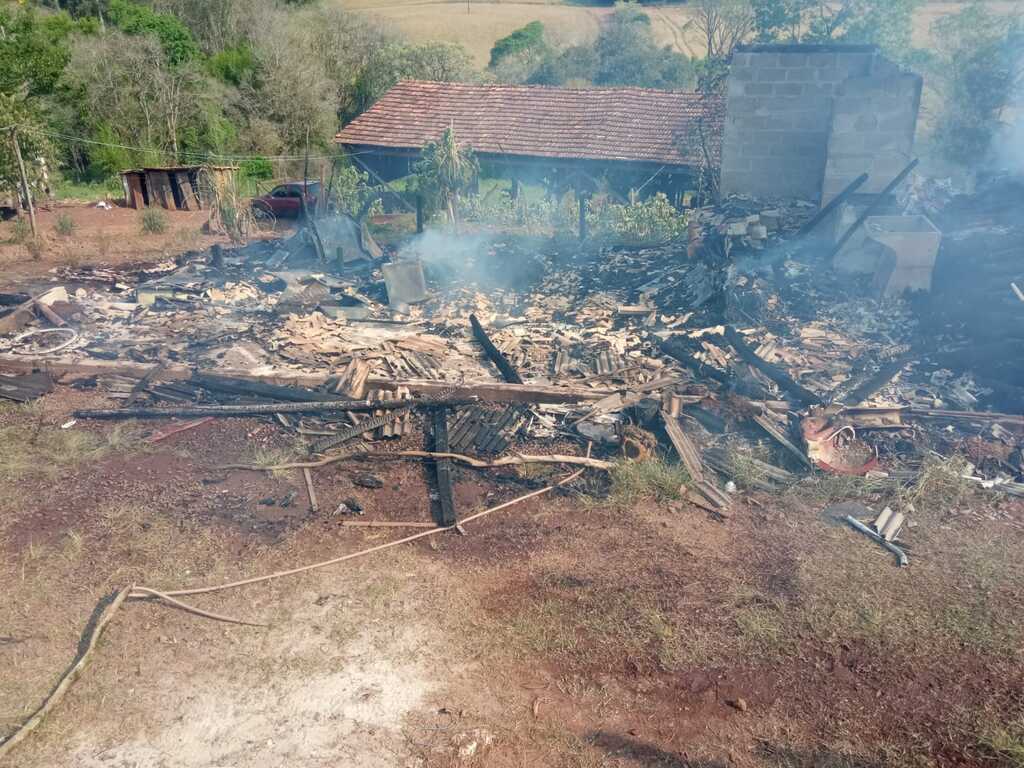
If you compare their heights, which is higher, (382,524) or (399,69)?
(399,69)

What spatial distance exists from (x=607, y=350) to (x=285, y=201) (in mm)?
15178

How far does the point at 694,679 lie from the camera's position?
4.70m

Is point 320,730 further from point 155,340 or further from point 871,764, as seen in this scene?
point 155,340

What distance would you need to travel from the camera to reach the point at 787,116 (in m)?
14.2

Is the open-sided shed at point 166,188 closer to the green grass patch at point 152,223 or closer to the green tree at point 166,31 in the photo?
the green grass patch at point 152,223

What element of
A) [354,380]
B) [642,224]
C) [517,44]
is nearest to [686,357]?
[354,380]

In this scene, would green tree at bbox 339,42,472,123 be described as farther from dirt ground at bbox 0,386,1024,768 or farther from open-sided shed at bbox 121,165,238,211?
dirt ground at bbox 0,386,1024,768

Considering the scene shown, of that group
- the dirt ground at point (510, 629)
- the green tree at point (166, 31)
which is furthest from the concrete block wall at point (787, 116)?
the green tree at point (166, 31)

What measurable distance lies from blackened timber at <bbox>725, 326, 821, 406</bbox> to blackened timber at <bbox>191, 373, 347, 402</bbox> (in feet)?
17.6

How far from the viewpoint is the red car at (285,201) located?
2128cm

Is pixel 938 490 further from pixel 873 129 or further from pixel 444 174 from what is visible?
pixel 444 174

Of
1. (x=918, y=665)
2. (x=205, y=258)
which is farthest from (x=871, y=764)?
(x=205, y=258)

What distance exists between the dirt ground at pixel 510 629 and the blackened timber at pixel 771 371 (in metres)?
1.74

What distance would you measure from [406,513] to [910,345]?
739cm
